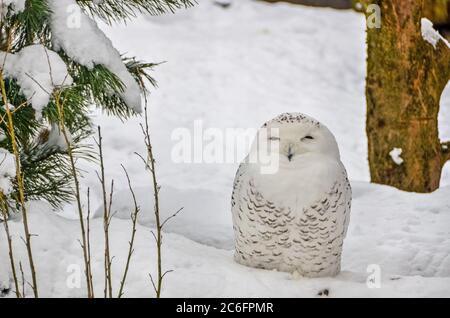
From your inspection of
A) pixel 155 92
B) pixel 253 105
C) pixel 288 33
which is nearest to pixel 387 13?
pixel 253 105

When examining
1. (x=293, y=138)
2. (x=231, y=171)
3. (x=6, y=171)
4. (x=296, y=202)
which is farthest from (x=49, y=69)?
(x=231, y=171)

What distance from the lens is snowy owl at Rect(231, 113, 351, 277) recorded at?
2.71 metres

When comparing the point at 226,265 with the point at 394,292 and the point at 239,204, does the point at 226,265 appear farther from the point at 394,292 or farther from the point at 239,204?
the point at 394,292

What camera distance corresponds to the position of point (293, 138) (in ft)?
8.92

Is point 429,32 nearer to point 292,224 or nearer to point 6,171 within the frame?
point 292,224

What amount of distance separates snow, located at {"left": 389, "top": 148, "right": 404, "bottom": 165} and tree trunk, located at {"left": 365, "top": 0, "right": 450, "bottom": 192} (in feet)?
0.05

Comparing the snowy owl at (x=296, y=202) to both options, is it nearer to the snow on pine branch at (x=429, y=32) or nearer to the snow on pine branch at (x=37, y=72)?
the snow on pine branch at (x=37, y=72)

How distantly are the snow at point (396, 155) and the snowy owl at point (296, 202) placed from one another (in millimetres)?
1750

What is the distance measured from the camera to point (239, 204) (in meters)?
2.88

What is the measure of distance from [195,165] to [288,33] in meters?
3.07

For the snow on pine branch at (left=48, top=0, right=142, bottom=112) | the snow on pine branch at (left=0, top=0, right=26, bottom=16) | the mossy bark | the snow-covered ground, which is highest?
the mossy bark

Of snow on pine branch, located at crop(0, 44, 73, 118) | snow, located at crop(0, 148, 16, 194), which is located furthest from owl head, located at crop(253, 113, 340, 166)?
snow, located at crop(0, 148, 16, 194)

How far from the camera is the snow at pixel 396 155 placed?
4.54 metres

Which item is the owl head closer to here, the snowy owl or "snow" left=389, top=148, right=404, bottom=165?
the snowy owl
